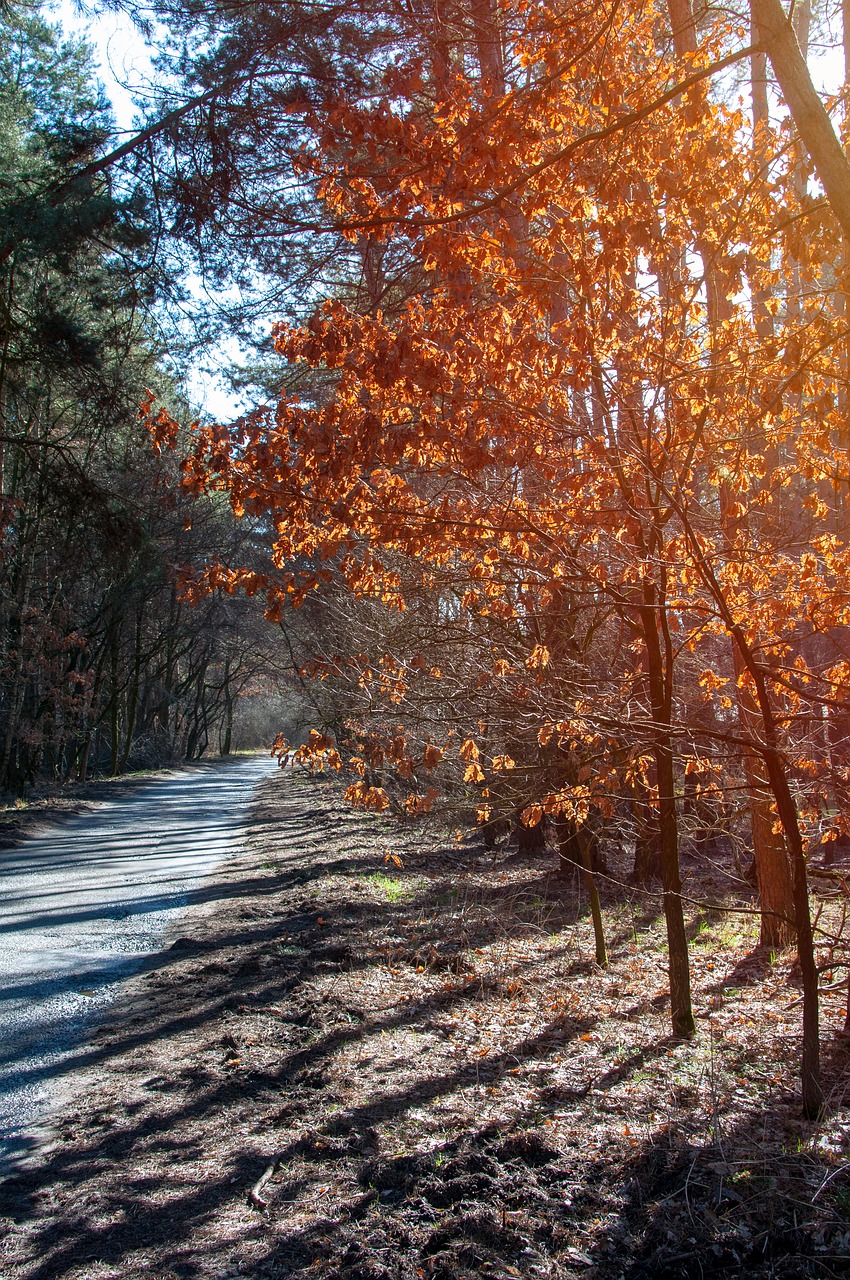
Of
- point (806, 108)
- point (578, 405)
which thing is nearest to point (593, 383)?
point (578, 405)

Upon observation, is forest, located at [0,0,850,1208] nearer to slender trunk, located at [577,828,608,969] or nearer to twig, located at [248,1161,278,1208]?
slender trunk, located at [577,828,608,969]

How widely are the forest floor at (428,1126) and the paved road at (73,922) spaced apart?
22 cm

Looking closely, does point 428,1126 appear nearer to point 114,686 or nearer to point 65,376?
point 65,376

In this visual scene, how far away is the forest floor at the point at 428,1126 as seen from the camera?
10.9ft

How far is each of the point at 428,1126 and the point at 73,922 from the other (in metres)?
5.11

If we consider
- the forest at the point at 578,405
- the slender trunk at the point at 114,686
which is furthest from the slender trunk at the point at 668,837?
the slender trunk at the point at 114,686

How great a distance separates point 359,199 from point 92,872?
8.39 metres

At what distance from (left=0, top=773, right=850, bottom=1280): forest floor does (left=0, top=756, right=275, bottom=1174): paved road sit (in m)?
0.22

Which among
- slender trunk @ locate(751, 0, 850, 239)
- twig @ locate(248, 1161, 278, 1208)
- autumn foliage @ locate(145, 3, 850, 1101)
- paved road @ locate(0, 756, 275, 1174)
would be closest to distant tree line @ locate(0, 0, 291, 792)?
autumn foliage @ locate(145, 3, 850, 1101)

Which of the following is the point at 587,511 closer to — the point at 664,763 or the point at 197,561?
the point at 664,763

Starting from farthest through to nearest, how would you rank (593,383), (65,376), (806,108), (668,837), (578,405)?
(65,376) < (578,405) < (668,837) < (593,383) < (806,108)

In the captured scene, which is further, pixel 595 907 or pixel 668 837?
pixel 595 907

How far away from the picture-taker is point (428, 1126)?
4344mm

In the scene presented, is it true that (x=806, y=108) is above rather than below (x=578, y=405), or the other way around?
above
